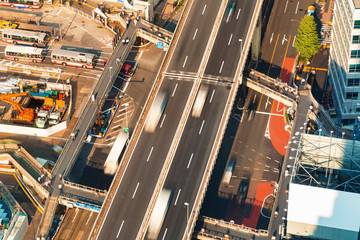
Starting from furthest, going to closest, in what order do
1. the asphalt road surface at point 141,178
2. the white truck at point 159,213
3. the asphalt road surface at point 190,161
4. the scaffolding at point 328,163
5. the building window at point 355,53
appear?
the building window at point 355,53, the asphalt road surface at point 141,178, the asphalt road surface at point 190,161, the scaffolding at point 328,163, the white truck at point 159,213

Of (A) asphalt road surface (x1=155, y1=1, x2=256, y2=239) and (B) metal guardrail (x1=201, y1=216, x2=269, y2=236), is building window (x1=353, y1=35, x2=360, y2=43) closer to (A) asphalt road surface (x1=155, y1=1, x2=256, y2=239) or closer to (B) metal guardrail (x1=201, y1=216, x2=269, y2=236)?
(A) asphalt road surface (x1=155, y1=1, x2=256, y2=239)

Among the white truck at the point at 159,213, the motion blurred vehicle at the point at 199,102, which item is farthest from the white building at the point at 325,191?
the motion blurred vehicle at the point at 199,102

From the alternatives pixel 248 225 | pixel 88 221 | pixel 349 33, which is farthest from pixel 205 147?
pixel 349 33

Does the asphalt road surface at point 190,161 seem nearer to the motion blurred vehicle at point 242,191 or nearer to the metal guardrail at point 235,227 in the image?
the metal guardrail at point 235,227

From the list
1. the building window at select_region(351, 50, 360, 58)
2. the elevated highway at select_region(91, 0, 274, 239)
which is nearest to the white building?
the elevated highway at select_region(91, 0, 274, 239)

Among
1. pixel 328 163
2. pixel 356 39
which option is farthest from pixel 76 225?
pixel 356 39
